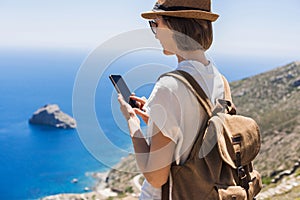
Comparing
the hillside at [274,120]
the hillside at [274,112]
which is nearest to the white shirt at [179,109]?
the hillside at [274,120]

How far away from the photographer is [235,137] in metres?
1.49

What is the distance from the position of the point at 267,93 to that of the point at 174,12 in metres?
36.8

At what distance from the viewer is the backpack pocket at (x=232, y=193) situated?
1.40 metres

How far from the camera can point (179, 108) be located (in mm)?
1300

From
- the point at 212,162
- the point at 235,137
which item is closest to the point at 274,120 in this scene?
the point at 235,137

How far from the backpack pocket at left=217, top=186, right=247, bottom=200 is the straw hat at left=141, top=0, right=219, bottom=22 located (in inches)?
26.4

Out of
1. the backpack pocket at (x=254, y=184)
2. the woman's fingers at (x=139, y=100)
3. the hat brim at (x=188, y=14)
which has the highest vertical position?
the hat brim at (x=188, y=14)

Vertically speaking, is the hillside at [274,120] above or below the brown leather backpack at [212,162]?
below

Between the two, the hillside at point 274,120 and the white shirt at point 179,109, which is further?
the hillside at point 274,120

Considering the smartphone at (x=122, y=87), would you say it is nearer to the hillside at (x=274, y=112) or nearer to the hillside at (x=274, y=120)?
the hillside at (x=274, y=120)

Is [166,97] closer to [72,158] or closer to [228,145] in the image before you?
[228,145]

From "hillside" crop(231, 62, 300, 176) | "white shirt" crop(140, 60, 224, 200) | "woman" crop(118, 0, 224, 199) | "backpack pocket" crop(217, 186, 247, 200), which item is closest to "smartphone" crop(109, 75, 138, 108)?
"woman" crop(118, 0, 224, 199)

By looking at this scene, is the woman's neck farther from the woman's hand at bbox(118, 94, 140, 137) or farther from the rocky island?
the rocky island

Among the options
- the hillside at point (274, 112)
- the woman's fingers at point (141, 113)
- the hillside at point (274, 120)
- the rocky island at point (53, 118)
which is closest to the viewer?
the woman's fingers at point (141, 113)
